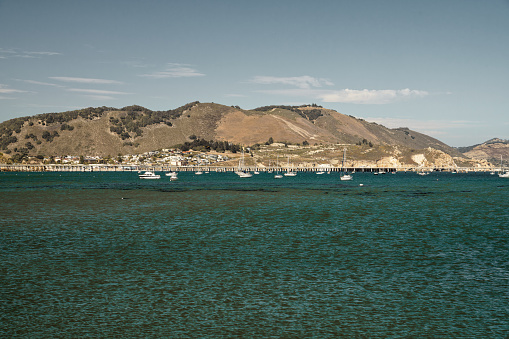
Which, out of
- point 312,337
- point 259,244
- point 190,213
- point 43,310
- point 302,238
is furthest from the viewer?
point 190,213

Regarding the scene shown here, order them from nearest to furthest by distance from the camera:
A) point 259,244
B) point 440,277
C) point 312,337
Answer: point 312,337
point 440,277
point 259,244

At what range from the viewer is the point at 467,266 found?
31359 millimetres

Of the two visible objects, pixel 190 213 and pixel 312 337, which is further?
pixel 190 213

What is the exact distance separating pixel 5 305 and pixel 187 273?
9850 mm

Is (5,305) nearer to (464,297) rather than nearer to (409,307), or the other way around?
(409,307)

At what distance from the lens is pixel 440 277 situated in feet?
92.8

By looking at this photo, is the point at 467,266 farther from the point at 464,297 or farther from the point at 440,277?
the point at 464,297

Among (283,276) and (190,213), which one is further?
(190,213)

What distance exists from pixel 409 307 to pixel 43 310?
1627 cm

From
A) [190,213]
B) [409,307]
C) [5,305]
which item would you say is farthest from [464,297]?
[190,213]

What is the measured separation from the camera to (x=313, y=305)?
22828mm

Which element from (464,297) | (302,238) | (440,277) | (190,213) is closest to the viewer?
(464,297)

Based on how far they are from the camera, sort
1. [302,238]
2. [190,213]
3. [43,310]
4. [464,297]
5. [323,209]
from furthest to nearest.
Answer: [323,209], [190,213], [302,238], [464,297], [43,310]

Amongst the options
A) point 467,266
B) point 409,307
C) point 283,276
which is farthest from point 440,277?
point 283,276
